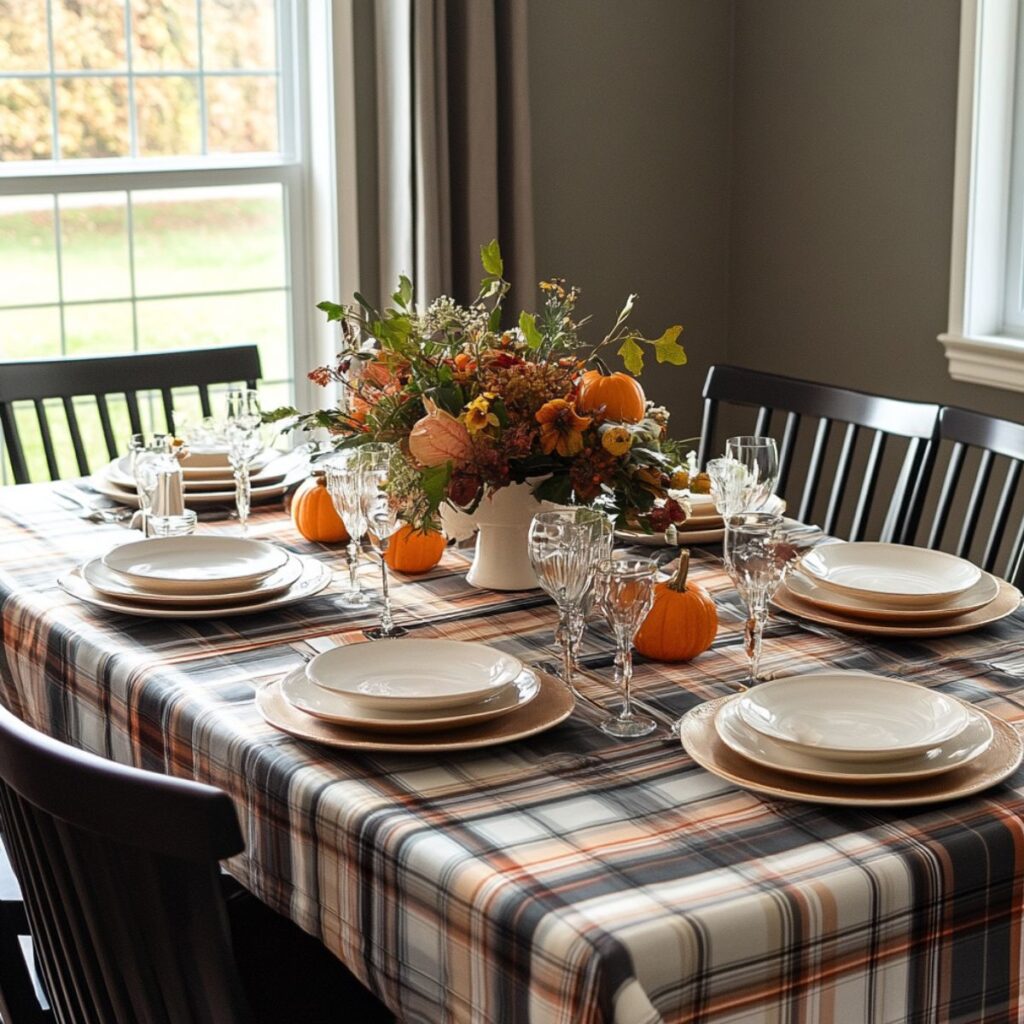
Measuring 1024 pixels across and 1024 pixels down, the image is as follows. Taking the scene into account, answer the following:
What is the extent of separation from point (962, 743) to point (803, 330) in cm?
266

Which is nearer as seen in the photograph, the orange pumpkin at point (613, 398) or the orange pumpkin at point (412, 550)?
the orange pumpkin at point (613, 398)

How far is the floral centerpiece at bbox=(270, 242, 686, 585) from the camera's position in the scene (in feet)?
6.06

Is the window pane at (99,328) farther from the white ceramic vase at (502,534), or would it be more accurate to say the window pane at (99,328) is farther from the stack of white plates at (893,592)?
the stack of white plates at (893,592)

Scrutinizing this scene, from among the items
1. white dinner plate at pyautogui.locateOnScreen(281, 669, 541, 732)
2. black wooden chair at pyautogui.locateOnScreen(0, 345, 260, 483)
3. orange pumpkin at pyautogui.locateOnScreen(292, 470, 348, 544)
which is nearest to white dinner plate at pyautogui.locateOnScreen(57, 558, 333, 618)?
orange pumpkin at pyautogui.locateOnScreen(292, 470, 348, 544)

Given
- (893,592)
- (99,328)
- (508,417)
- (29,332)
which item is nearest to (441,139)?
(99,328)

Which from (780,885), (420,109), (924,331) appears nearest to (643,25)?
(420,109)

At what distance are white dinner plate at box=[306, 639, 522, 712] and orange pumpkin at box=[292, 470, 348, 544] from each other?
0.59 metres

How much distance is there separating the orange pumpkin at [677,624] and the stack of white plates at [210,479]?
91 cm

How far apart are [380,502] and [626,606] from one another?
46 centimetres

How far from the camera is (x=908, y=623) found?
6.01ft

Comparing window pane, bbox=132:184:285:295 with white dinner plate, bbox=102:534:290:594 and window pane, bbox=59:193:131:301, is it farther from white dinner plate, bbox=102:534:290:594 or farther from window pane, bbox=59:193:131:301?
white dinner plate, bbox=102:534:290:594

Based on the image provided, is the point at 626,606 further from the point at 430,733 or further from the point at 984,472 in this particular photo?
the point at 984,472

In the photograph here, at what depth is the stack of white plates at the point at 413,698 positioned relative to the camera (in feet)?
4.87

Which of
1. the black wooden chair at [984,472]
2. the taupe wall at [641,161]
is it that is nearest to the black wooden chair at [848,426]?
the black wooden chair at [984,472]
